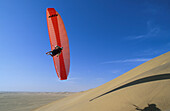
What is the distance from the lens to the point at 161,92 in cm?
355

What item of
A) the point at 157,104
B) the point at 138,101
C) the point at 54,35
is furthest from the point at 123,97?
the point at 54,35

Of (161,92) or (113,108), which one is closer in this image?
(161,92)

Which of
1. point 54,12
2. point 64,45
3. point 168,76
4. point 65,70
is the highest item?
point 54,12

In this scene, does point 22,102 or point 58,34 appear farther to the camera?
point 22,102

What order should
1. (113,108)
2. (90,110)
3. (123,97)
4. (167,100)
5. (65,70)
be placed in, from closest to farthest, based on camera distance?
(167,100) < (113,108) < (123,97) < (90,110) < (65,70)

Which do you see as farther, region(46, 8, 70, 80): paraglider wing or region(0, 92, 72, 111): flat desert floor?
region(0, 92, 72, 111): flat desert floor

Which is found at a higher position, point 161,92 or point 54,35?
point 54,35

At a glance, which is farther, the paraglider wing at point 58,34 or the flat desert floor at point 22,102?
the flat desert floor at point 22,102

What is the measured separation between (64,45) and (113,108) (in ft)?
19.6

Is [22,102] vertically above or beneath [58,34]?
beneath

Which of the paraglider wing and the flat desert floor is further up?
the paraglider wing

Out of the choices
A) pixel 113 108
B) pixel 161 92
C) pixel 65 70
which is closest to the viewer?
pixel 161 92

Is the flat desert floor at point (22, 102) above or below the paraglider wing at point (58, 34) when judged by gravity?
below

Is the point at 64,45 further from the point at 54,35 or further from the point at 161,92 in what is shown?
the point at 161,92
